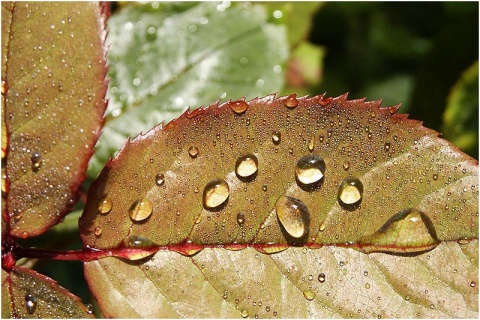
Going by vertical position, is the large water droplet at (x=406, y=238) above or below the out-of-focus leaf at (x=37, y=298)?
below

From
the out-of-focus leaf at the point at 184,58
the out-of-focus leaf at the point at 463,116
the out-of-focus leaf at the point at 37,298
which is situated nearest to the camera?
the out-of-focus leaf at the point at 37,298

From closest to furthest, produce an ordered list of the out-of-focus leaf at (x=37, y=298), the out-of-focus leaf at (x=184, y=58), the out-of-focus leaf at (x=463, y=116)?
the out-of-focus leaf at (x=37, y=298)
the out-of-focus leaf at (x=184, y=58)
the out-of-focus leaf at (x=463, y=116)

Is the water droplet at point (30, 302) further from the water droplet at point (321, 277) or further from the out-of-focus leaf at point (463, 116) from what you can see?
the out-of-focus leaf at point (463, 116)

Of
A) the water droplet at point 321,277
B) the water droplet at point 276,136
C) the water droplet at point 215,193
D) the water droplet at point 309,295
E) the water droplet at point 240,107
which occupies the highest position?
the water droplet at point 240,107

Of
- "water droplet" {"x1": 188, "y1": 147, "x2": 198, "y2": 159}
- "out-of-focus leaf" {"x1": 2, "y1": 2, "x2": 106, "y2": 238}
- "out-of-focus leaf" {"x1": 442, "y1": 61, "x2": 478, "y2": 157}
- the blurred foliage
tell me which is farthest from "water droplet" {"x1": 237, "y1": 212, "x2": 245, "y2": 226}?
"out-of-focus leaf" {"x1": 442, "y1": 61, "x2": 478, "y2": 157}

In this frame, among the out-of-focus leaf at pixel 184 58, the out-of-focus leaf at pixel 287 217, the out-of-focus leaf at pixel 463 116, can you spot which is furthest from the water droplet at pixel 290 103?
the out-of-focus leaf at pixel 463 116

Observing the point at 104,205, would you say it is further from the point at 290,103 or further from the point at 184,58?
the point at 184,58

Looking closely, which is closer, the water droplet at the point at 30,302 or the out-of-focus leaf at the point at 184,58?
the water droplet at the point at 30,302

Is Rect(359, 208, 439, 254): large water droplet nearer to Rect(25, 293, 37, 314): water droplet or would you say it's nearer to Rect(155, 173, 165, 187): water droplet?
Rect(155, 173, 165, 187): water droplet
